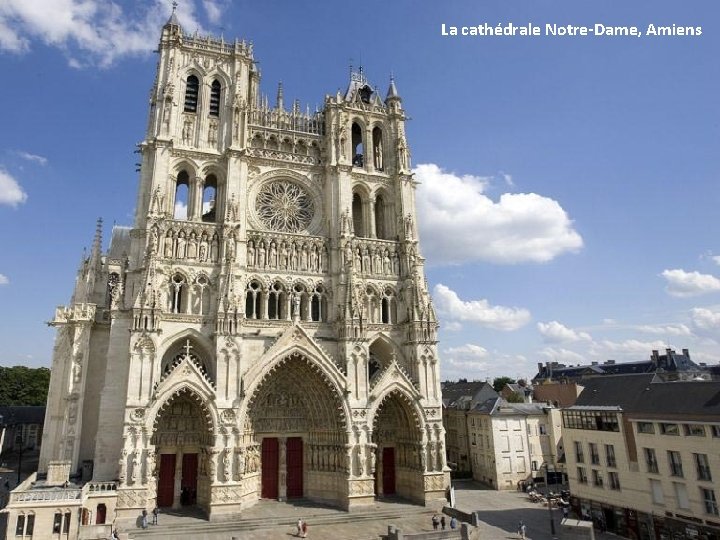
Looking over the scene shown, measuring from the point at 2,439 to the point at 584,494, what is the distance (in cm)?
5303

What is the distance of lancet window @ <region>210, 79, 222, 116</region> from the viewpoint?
33250 millimetres

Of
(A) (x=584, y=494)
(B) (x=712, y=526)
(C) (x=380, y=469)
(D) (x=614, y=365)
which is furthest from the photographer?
(D) (x=614, y=365)

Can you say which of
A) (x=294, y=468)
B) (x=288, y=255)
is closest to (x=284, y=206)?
(x=288, y=255)

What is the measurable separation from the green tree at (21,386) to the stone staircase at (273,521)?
55.3 metres

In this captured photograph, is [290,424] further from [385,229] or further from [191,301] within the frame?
[385,229]

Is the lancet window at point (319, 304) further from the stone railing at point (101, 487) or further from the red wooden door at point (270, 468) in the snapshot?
the stone railing at point (101, 487)

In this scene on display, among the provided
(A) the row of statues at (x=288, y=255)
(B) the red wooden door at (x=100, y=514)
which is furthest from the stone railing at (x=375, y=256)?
(B) the red wooden door at (x=100, y=514)

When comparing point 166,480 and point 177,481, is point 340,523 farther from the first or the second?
point 166,480

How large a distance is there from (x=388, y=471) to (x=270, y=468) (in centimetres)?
751

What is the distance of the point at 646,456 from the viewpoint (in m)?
24.7

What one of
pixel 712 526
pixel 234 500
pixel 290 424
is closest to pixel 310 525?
pixel 234 500

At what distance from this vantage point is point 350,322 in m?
29.7

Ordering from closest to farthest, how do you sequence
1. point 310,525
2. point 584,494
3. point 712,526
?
point 712,526 → point 310,525 → point 584,494

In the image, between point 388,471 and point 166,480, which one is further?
point 388,471
